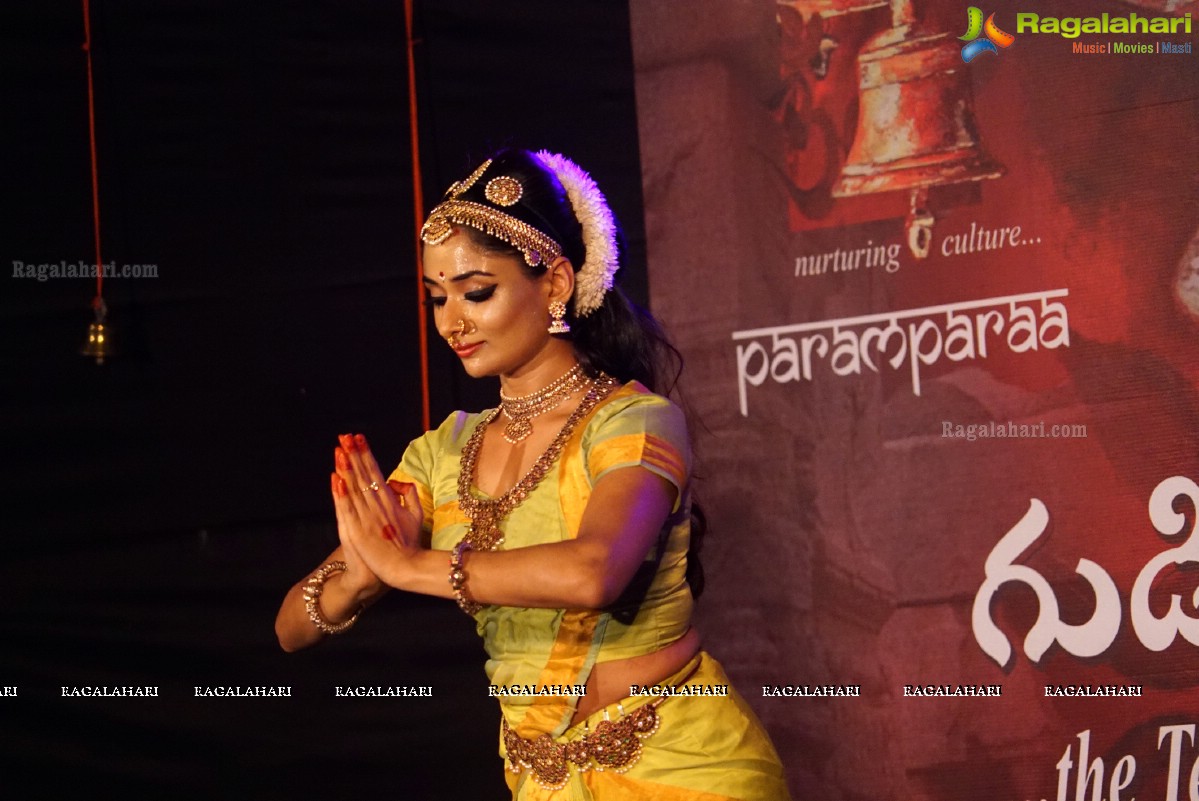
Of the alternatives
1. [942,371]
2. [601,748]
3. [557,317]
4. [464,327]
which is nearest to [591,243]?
[557,317]

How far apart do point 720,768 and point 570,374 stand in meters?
0.67

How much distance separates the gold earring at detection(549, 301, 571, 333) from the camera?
2100 millimetres

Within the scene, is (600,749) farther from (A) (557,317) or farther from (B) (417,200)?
(B) (417,200)

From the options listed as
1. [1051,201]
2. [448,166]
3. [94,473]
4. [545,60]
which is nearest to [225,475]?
[94,473]

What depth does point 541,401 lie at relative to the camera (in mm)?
2121

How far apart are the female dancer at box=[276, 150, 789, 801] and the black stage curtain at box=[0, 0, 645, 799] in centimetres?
113

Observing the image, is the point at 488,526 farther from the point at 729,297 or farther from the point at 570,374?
the point at 729,297

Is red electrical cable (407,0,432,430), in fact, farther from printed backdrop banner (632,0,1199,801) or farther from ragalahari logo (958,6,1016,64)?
ragalahari logo (958,6,1016,64)

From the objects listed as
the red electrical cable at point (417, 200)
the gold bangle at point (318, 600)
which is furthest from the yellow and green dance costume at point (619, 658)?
the red electrical cable at point (417, 200)

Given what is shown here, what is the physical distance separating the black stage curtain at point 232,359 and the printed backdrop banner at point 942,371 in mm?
325

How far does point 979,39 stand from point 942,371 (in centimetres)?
76

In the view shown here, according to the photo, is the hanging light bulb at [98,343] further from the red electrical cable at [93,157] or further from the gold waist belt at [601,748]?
the gold waist belt at [601,748]

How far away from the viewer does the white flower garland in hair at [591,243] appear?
2.14 meters

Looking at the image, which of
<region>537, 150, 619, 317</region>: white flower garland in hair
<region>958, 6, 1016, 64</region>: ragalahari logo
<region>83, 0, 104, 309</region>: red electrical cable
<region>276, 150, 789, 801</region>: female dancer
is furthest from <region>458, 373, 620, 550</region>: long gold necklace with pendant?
<region>83, 0, 104, 309</region>: red electrical cable
